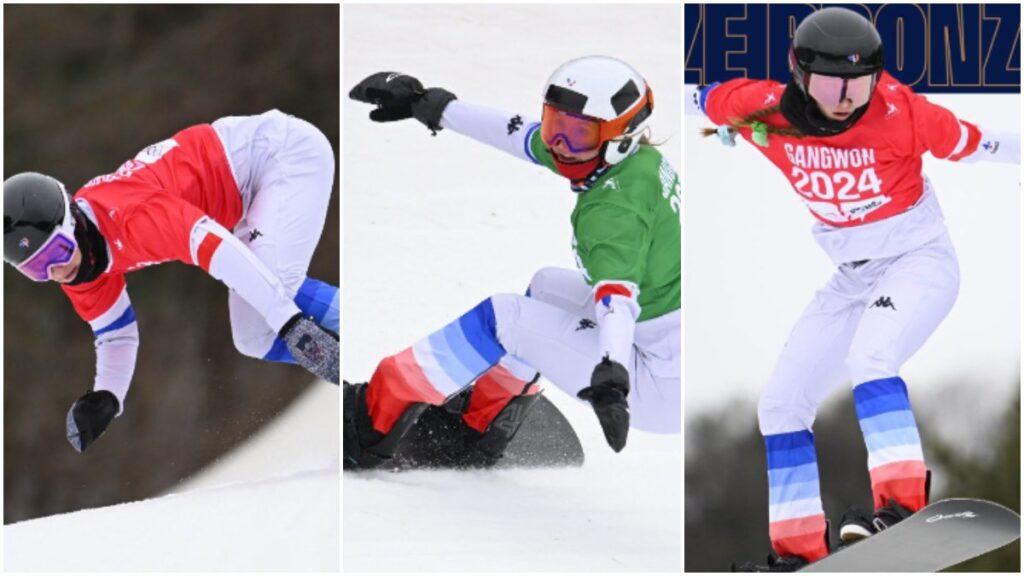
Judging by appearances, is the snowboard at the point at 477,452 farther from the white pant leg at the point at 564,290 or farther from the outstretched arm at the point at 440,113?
the outstretched arm at the point at 440,113

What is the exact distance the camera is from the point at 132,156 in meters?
5.75

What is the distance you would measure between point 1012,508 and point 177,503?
269 cm

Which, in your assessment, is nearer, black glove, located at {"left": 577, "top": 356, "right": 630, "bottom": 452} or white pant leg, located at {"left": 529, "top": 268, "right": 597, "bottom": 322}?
black glove, located at {"left": 577, "top": 356, "right": 630, "bottom": 452}

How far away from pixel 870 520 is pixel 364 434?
1619 millimetres

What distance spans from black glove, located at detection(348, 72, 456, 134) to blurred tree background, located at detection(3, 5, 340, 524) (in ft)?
0.52

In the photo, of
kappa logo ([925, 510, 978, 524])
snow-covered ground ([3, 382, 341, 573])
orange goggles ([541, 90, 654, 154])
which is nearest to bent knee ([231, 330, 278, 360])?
snow-covered ground ([3, 382, 341, 573])

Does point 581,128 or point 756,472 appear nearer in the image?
point 581,128

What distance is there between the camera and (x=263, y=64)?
590 centimetres

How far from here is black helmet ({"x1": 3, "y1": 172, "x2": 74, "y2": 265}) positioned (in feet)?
18.0

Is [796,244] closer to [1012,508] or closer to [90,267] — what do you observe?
[1012,508]

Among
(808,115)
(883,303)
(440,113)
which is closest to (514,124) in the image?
(440,113)

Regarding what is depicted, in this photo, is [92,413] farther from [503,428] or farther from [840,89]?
[840,89]

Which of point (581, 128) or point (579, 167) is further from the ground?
point (581, 128)

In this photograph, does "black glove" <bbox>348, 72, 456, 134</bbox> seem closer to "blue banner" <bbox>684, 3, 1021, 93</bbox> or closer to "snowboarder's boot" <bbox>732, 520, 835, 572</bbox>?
"blue banner" <bbox>684, 3, 1021, 93</bbox>
